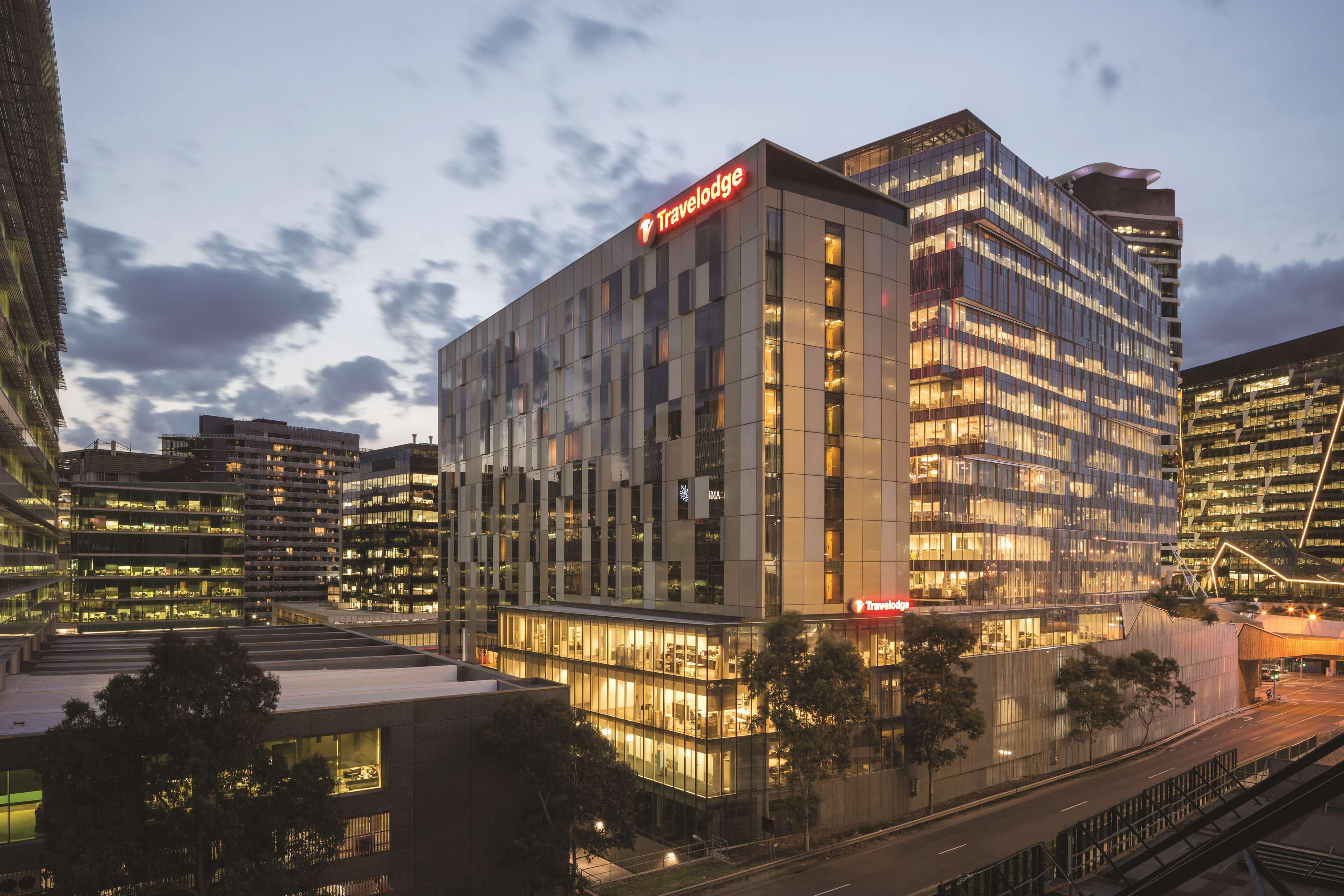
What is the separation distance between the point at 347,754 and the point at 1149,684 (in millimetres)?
76532

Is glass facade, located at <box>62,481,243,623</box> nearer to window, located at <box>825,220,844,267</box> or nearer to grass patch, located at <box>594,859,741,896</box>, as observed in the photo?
grass patch, located at <box>594,859,741,896</box>

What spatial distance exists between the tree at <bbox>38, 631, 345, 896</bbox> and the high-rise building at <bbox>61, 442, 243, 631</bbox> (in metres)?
124

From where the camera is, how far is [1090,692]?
7525 centimetres

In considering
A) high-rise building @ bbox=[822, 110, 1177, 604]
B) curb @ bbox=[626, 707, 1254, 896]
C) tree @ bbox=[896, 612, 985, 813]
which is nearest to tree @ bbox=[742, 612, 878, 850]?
curb @ bbox=[626, 707, 1254, 896]

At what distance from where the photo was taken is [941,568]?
344 feet

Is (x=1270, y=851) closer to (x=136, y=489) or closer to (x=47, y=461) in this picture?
(x=47, y=461)

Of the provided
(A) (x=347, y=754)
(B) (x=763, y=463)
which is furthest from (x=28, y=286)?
(B) (x=763, y=463)

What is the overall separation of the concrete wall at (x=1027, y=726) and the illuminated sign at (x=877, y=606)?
27.8ft

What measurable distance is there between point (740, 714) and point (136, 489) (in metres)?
132

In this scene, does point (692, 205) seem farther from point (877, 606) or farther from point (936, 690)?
point (936, 690)

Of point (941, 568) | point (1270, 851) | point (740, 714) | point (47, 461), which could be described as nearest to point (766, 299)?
point (740, 714)

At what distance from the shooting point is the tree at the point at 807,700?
4978 centimetres

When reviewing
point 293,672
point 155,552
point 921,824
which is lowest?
point 921,824

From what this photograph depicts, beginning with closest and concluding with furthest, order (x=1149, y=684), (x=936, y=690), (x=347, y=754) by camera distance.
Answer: (x=347, y=754), (x=936, y=690), (x=1149, y=684)
